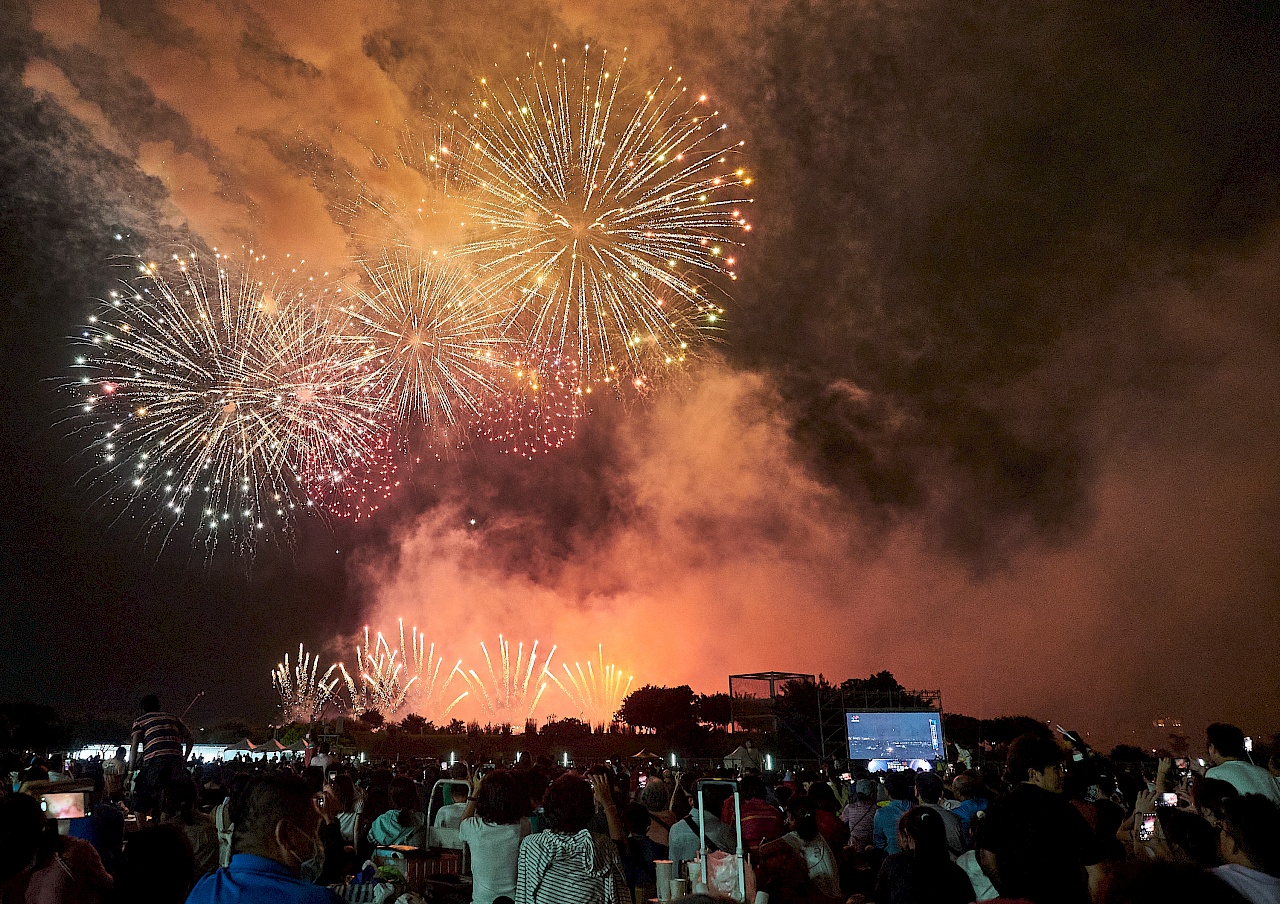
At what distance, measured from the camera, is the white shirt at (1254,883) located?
11.7 feet

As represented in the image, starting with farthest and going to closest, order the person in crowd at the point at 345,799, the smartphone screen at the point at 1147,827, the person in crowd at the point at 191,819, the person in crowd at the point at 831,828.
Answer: the person in crowd at the point at 345,799 < the person in crowd at the point at 831,828 < the person in crowd at the point at 191,819 < the smartphone screen at the point at 1147,827

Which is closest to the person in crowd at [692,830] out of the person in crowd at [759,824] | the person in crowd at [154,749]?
the person in crowd at [759,824]

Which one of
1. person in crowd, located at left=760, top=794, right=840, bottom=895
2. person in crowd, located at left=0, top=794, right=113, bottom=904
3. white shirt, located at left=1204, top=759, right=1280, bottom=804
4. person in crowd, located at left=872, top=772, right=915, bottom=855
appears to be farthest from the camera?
person in crowd, located at left=872, top=772, right=915, bottom=855

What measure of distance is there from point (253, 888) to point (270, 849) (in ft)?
0.83

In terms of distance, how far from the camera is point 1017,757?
19.6 ft

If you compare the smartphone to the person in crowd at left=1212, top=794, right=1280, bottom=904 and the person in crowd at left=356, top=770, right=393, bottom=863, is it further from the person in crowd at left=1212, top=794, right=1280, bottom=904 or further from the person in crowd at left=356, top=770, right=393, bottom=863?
the person in crowd at left=1212, top=794, right=1280, bottom=904

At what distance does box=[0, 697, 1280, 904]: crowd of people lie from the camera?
3031mm

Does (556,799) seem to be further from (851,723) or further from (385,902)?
(851,723)

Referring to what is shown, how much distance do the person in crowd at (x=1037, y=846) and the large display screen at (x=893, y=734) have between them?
30954 mm

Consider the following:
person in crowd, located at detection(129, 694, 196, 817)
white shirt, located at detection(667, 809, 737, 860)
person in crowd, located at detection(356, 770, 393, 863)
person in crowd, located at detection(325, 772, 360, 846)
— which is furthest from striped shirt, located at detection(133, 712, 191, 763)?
white shirt, located at detection(667, 809, 737, 860)

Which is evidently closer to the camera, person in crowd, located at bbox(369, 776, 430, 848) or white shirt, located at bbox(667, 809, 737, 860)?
white shirt, located at bbox(667, 809, 737, 860)

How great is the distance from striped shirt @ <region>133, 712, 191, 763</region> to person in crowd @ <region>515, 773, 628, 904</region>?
21.9ft

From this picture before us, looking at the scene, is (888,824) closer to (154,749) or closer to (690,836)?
(690,836)

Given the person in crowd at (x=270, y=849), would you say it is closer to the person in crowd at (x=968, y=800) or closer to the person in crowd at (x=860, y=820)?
the person in crowd at (x=968, y=800)
